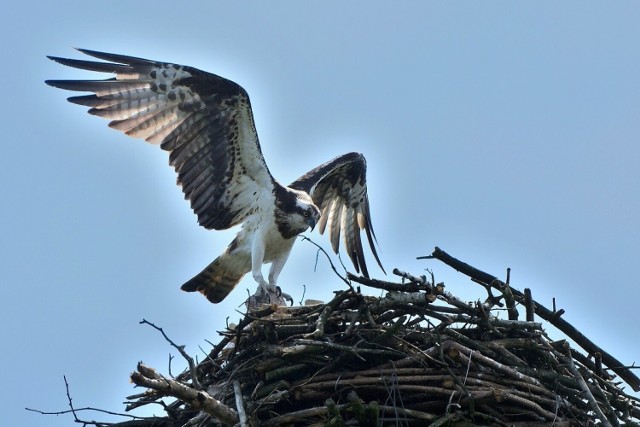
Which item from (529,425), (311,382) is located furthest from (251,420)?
(529,425)

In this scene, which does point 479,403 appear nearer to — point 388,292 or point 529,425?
point 529,425

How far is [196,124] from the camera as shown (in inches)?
333

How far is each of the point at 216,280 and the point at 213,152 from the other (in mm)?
1155

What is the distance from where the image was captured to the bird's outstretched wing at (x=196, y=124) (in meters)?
8.24

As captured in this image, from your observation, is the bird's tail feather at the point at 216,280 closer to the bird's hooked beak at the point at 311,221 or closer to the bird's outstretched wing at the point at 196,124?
the bird's outstretched wing at the point at 196,124

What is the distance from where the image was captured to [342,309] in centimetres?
646

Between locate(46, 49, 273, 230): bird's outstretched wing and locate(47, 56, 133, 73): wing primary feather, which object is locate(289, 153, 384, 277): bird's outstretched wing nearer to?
locate(46, 49, 273, 230): bird's outstretched wing

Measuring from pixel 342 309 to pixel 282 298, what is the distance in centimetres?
174

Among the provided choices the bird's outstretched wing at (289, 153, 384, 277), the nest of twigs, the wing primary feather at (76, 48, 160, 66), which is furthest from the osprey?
the nest of twigs

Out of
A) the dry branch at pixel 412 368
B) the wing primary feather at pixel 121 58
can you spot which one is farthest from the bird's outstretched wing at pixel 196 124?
the dry branch at pixel 412 368

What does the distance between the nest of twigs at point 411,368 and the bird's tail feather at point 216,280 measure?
85.4 inches

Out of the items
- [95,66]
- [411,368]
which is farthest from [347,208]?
[411,368]

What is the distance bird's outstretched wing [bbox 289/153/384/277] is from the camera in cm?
1003

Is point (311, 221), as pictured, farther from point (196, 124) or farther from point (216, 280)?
A: point (196, 124)
